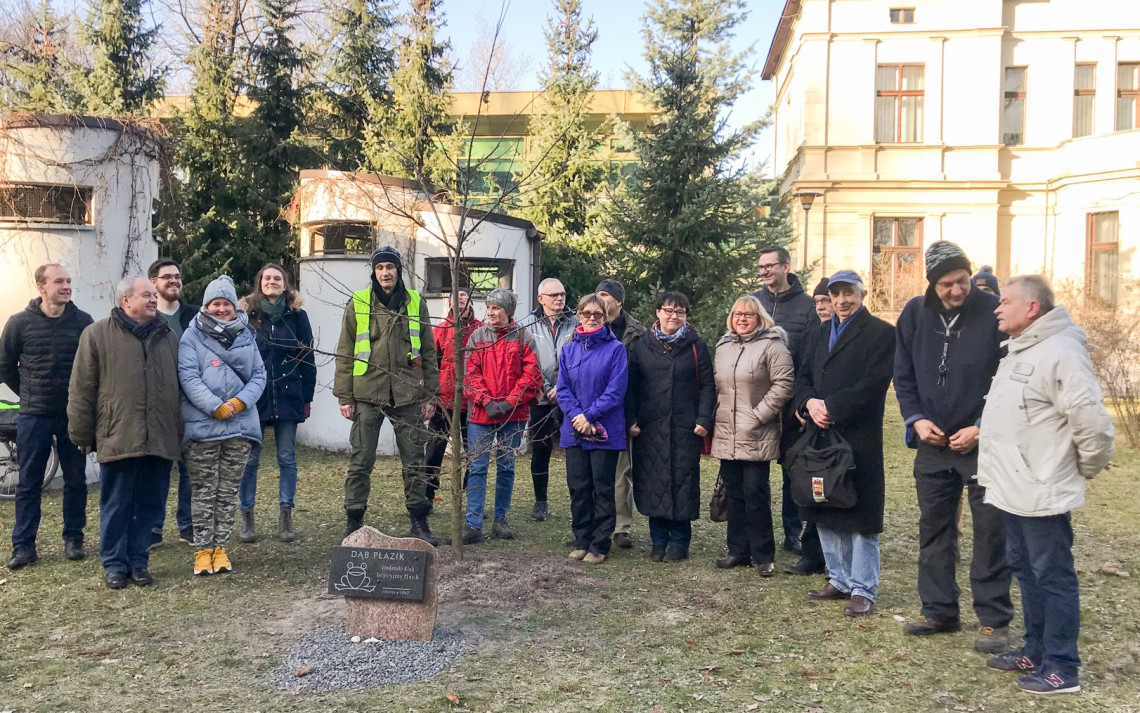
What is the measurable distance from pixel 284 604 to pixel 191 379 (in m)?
1.65

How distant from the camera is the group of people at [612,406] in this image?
4.82m

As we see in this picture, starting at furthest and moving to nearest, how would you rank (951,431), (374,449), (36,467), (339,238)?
Answer: 1. (339,238)
2. (374,449)
3. (36,467)
4. (951,431)

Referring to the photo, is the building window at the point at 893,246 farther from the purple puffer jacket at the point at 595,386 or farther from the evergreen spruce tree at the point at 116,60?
the purple puffer jacket at the point at 595,386

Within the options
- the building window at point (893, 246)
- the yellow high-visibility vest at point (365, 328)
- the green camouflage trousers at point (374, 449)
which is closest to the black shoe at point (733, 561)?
the green camouflage trousers at point (374, 449)

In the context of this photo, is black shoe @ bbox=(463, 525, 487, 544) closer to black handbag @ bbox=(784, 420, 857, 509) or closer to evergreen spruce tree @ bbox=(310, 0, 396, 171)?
black handbag @ bbox=(784, 420, 857, 509)

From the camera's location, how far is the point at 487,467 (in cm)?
692

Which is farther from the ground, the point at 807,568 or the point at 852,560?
the point at 852,560

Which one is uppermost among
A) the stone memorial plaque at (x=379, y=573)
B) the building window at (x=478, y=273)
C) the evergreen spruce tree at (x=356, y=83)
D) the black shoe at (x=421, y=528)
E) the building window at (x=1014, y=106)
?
the building window at (x=1014, y=106)

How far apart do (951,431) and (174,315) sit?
547cm

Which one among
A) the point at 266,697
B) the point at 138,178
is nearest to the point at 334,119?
the point at 138,178

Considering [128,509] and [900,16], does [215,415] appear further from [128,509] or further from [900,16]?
[900,16]

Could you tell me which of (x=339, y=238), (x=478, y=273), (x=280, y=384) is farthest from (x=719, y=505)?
(x=339, y=238)

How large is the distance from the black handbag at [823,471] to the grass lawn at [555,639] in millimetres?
680

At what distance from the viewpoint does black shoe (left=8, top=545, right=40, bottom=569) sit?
20.9ft
